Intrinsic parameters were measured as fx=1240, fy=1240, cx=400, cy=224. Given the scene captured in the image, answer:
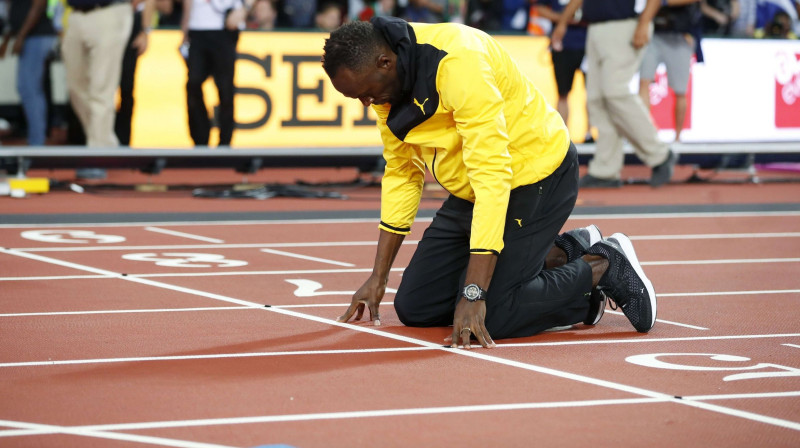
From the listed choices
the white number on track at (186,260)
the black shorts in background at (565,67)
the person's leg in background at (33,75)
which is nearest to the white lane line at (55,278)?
the white number on track at (186,260)

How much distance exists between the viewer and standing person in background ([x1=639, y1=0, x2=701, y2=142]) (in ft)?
38.2

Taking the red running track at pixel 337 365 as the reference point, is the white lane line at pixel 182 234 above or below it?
below

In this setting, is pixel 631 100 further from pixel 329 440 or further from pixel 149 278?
pixel 329 440

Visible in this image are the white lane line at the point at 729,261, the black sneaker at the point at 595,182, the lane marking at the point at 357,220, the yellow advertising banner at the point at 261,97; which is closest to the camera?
the white lane line at the point at 729,261

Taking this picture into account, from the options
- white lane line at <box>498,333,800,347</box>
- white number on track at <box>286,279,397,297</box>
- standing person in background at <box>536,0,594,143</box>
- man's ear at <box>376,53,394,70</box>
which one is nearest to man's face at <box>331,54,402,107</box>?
man's ear at <box>376,53,394,70</box>

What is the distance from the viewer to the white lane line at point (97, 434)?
3.34 metres

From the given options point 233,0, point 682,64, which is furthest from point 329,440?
point 682,64

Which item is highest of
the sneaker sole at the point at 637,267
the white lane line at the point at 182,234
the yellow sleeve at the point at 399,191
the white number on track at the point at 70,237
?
the yellow sleeve at the point at 399,191

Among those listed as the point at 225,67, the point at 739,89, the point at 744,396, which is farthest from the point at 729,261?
the point at 739,89

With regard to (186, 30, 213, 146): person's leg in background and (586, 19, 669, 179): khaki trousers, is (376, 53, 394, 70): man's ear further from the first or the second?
(186, 30, 213, 146): person's leg in background

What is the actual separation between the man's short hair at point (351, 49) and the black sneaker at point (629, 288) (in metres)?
1.37

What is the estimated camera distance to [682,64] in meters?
12.0

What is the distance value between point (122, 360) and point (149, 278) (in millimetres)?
1959

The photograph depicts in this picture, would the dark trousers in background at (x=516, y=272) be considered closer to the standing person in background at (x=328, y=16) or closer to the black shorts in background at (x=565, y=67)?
the black shorts in background at (x=565, y=67)
